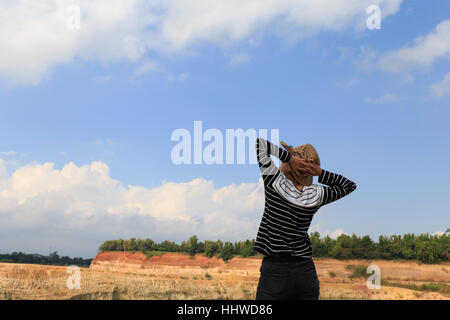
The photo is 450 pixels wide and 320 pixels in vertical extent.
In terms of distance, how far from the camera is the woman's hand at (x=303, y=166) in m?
3.06

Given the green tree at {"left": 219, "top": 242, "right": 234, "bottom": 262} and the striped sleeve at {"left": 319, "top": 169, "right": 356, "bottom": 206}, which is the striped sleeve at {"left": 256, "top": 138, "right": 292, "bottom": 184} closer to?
the striped sleeve at {"left": 319, "top": 169, "right": 356, "bottom": 206}

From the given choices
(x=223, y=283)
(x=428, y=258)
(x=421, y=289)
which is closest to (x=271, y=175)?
(x=223, y=283)

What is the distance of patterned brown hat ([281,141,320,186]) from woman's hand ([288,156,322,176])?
0.06 m

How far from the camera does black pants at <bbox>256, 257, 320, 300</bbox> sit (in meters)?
2.77

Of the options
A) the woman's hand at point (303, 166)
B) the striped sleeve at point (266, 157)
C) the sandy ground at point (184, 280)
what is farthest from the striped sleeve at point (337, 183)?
the sandy ground at point (184, 280)

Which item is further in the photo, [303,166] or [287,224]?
[303,166]

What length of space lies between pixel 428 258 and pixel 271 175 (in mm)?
33195

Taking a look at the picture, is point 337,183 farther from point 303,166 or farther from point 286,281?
point 286,281

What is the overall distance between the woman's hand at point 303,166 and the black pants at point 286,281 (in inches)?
26.7

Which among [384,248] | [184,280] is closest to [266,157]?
[184,280]

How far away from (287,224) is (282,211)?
103 mm

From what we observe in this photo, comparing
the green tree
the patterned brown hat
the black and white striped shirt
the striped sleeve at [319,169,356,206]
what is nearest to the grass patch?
the green tree

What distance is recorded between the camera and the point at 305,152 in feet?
10.5
